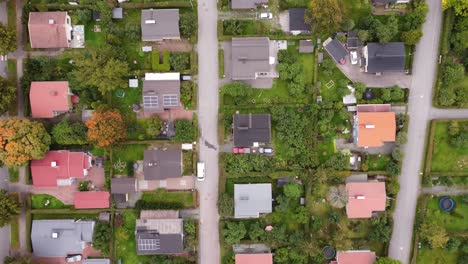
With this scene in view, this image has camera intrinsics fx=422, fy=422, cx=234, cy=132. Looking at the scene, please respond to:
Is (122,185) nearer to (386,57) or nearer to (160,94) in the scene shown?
(160,94)

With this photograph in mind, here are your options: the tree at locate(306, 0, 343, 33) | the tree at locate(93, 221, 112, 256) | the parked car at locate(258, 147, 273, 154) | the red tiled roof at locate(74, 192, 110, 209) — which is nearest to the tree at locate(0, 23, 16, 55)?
the red tiled roof at locate(74, 192, 110, 209)

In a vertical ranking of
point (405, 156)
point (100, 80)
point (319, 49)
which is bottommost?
point (405, 156)

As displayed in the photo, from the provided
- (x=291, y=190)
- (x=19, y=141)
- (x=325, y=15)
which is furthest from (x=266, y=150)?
(x=19, y=141)

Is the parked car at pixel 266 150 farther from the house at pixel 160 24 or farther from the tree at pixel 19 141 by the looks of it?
the tree at pixel 19 141

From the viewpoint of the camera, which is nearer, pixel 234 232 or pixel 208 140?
pixel 234 232

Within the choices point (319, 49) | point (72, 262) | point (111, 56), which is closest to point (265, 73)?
point (319, 49)

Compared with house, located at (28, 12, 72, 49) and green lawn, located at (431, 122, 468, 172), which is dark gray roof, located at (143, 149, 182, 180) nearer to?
house, located at (28, 12, 72, 49)

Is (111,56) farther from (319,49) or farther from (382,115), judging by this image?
(382,115)
